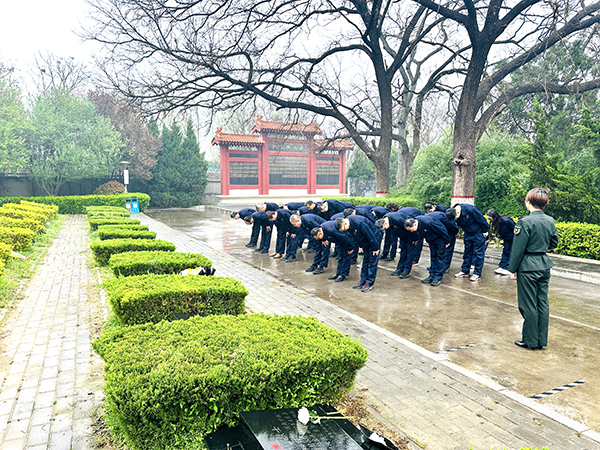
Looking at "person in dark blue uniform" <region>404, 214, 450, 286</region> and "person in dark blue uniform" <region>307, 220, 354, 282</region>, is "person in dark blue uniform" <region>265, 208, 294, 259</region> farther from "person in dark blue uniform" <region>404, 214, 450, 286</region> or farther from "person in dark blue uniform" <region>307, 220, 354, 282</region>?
"person in dark blue uniform" <region>404, 214, 450, 286</region>

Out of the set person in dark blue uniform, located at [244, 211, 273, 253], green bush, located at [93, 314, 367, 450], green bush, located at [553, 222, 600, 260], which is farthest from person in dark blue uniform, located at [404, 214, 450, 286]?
green bush, located at [93, 314, 367, 450]

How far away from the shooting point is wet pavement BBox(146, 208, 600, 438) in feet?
12.3

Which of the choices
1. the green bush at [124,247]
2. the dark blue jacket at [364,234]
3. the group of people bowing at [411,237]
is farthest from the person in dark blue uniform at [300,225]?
the green bush at [124,247]

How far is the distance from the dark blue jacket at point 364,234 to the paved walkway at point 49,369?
4462 millimetres

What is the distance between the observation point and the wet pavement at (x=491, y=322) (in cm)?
376

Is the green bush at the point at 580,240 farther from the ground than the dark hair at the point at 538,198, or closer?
closer

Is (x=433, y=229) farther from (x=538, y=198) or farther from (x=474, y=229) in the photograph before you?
(x=538, y=198)

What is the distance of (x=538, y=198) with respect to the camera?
463 centimetres

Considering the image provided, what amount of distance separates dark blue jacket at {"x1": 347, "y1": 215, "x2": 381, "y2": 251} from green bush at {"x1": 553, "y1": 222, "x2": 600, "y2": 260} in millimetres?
5386

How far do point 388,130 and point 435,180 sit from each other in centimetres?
278

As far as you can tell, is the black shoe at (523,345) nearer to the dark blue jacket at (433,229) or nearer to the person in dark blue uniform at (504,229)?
the dark blue jacket at (433,229)

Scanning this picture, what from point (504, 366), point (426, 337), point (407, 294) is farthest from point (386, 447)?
point (407, 294)

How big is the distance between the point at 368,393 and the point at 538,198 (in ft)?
10.2

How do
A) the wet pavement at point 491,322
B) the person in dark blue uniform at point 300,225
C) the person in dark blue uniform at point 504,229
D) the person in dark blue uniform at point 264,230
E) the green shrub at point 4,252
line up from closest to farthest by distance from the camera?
the wet pavement at point 491,322 → the green shrub at point 4,252 → the person in dark blue uniform at point 504,229 → the person in dark blue uniform at point 300,225 → the person in dark blue uniform at point 264,230
